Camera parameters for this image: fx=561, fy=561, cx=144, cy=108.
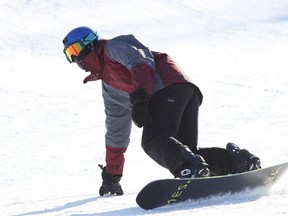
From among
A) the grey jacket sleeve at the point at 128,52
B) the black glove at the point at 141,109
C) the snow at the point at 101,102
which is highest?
the grey jacket sleeve at the point at 128,52

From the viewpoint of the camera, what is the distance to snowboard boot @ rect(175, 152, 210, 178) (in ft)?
10.8

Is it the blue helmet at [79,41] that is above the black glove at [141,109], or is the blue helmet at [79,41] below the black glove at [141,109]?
above

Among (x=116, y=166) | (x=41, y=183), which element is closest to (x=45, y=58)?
(x=41, y=183)

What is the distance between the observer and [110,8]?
61.8 feet

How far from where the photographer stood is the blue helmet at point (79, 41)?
4199 mm

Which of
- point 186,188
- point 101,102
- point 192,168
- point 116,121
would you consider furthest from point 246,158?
point 101,102

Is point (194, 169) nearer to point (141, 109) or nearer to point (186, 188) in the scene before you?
point (186, 188)

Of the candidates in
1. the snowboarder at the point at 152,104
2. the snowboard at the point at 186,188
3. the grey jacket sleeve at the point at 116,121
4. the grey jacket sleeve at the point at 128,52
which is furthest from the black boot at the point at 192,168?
the grey jacket sleeve at the point at 116,121

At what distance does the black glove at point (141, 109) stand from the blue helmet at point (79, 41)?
2.73 ft

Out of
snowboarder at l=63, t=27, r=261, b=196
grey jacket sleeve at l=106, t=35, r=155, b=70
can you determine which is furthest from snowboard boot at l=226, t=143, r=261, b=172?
grey jacket sleeve at l=106, t=35, r=155, b=70

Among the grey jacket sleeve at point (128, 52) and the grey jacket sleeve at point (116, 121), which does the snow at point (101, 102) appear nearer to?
the grey jacket sleeve at point (116, 121)

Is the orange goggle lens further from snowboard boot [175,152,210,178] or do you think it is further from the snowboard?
the snowboard

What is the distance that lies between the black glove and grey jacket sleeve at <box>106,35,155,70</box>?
0.26 m

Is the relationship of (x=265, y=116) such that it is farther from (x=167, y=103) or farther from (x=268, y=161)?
(x=167, y=103)
